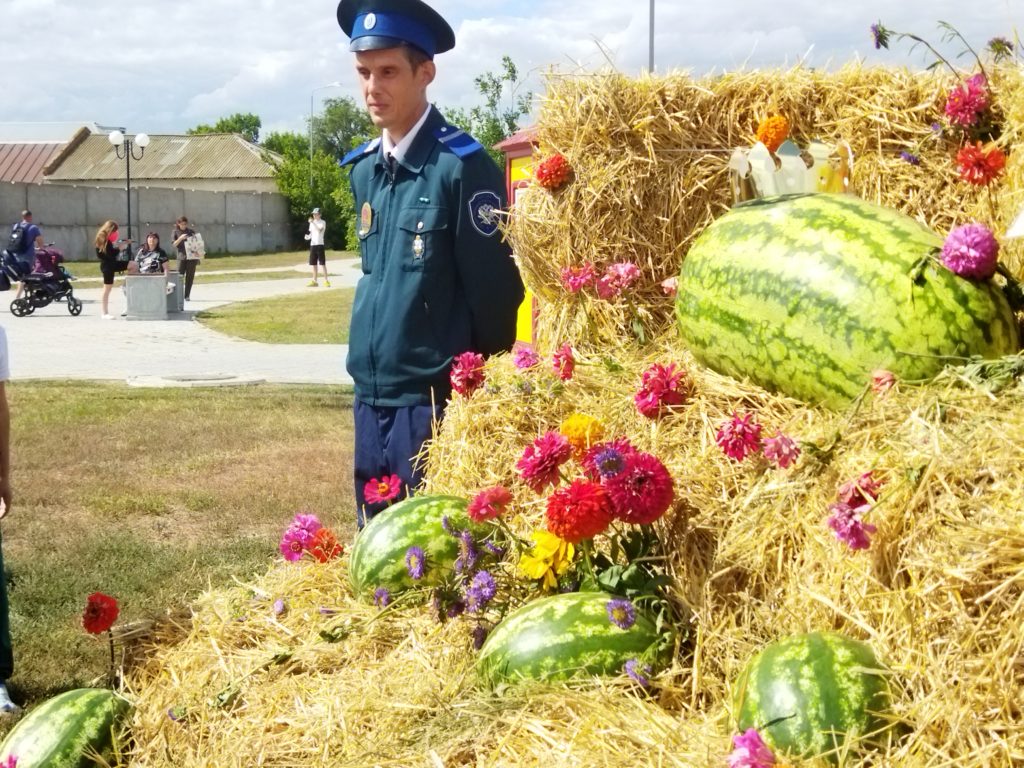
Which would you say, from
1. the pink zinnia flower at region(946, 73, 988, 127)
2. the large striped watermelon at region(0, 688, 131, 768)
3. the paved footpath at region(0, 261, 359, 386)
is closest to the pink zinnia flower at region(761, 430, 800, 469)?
the pink zinnia flower at region(946, 73, 988, 127)

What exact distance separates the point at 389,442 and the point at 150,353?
12.4 metres

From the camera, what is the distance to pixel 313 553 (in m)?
3.38

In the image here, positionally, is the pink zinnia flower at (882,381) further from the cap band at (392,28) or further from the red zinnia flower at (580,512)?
the cap band at (392,28)

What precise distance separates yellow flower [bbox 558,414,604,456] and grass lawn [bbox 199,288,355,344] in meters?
14.5

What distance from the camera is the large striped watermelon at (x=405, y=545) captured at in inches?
111

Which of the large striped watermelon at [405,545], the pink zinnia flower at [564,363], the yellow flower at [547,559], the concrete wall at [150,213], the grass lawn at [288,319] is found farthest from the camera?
the concrete wall at [150,213]

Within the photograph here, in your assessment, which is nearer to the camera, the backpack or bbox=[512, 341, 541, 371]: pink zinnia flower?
bbox=[512, 341, 541, 371]: pink zinnia flower

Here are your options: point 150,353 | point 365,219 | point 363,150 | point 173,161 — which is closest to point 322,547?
point 365,219

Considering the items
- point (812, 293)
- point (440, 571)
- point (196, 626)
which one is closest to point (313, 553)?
point (196, 626)

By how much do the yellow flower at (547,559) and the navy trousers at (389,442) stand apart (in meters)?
1.35

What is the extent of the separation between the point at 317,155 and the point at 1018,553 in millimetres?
65813

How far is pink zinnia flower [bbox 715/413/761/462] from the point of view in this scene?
94.0 inches

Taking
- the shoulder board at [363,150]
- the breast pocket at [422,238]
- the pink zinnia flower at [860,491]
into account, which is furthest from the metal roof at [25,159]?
the pink zinnia flower at [860,491]

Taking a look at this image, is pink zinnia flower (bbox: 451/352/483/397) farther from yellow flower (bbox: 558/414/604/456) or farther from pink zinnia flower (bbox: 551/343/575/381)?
yellow flower (bbox: 558/414/604/456)
